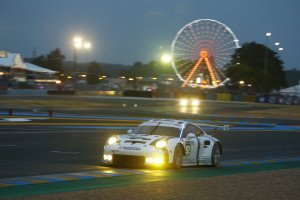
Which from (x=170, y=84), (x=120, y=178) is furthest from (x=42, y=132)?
(x=170, y=84)

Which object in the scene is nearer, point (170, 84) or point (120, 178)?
point (120, 178)

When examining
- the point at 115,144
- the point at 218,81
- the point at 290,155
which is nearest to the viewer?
the point at 115,144

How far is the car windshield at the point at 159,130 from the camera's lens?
41.3ft

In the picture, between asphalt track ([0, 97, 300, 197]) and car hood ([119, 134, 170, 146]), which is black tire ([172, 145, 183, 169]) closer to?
asphalt track ([0, 97, 300, 197])

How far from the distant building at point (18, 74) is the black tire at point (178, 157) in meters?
60.6

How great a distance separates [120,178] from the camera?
1029 centimetres

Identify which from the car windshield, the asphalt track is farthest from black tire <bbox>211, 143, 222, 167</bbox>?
the car windshield

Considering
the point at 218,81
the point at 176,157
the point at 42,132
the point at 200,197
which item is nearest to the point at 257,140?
the point at 42,132

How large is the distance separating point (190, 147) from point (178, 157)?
0.57 m

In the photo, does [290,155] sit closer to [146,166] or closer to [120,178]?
[146,166]

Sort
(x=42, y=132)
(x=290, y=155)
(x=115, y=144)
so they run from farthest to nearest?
(x=42, y=132), (x=290, y=155), (x=115, y=144)

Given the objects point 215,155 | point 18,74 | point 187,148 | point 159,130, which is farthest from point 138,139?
point 18,74

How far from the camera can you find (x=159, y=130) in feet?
41.9

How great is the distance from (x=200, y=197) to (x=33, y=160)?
5.59 metres
